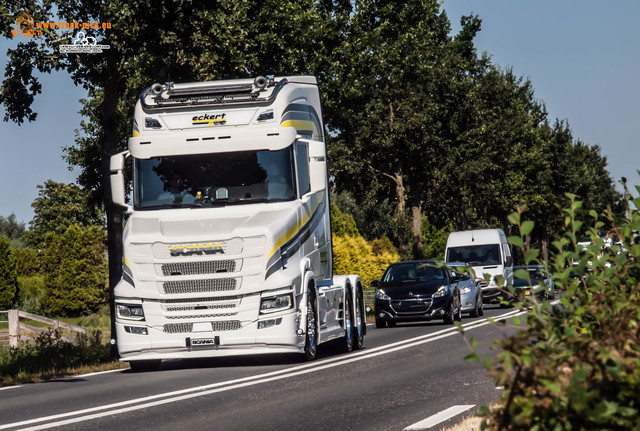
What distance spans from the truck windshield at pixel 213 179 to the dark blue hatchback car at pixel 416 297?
8738 mm

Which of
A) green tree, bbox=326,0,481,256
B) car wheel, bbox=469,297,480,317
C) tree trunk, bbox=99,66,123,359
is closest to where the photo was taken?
tree trunk, bbox=99,66,123,359

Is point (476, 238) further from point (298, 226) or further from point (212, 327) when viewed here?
point (212, 327)

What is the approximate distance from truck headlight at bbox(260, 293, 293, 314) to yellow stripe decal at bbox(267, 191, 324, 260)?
1.93 feet

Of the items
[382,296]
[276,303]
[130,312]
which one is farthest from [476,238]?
[130,312]

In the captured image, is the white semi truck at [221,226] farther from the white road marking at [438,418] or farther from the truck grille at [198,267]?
the white road marking at [438,418]

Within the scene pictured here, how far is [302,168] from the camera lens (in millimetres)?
14586

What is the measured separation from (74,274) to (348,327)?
36836 mm

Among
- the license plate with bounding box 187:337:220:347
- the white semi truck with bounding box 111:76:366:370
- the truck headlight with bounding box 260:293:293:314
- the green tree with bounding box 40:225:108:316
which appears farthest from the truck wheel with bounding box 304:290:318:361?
the green tree with bounding box 40:225:108:316

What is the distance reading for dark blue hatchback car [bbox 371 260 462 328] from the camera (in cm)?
2300

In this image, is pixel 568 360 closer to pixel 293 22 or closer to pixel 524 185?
pixel 293 22

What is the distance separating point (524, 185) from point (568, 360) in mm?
64285

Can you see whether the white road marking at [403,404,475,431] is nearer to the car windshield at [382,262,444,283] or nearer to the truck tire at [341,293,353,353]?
the truck tire at [341,293,353,353]

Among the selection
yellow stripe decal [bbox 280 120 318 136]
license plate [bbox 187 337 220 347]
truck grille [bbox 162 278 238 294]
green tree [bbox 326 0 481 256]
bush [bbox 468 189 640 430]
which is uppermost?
green tree [bbox 326 0 481 256]

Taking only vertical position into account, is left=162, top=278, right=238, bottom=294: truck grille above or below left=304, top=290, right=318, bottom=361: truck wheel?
above
